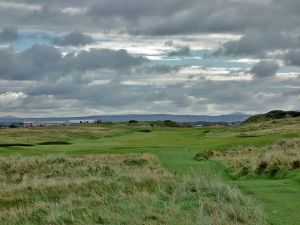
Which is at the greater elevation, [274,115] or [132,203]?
[274,115]

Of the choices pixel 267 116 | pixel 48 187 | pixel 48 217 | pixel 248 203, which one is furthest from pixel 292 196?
pixel 267 116

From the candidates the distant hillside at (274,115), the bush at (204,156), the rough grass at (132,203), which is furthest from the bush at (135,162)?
the distant hillside at (274,115)

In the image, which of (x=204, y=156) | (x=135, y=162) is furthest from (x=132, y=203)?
(x=204, y=156)

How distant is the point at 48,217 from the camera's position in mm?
13195

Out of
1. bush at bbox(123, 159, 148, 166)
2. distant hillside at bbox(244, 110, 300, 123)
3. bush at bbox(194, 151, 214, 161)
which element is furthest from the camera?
distant hillside at bbox(244, 110, 300, 123)

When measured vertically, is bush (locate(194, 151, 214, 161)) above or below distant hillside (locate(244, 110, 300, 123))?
below

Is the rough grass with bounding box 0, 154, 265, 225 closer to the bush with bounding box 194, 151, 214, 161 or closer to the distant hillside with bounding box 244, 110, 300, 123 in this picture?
the bush with bounding box 194, 151, 214, 161

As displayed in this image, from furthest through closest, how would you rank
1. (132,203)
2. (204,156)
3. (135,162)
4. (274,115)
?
1. (274,115)
2. (204,156)
3. (135,162)
4. (132,203)

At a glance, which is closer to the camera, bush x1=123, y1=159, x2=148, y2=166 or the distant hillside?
bush x1=123, y1=159, x2=148, y2=166

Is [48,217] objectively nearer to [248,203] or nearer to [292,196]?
[248,203]

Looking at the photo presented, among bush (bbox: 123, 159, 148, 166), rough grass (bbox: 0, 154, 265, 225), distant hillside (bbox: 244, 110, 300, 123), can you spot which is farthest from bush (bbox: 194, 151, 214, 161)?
distant hillside (bbox: 244, 110, 300, 123)

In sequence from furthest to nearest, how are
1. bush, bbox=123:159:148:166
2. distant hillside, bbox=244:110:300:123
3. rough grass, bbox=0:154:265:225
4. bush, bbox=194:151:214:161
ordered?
distant hillside, bbox=244:110:300:123
bush, bbox=194:151:214:161
bush, bbox=123:159:148:166
rough grass, bbox=0:154:265:225

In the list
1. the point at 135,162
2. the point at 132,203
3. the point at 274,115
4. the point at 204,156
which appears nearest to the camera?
the point at 132,203

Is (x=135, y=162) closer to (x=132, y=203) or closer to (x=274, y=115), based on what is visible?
(x=132, y=203)
